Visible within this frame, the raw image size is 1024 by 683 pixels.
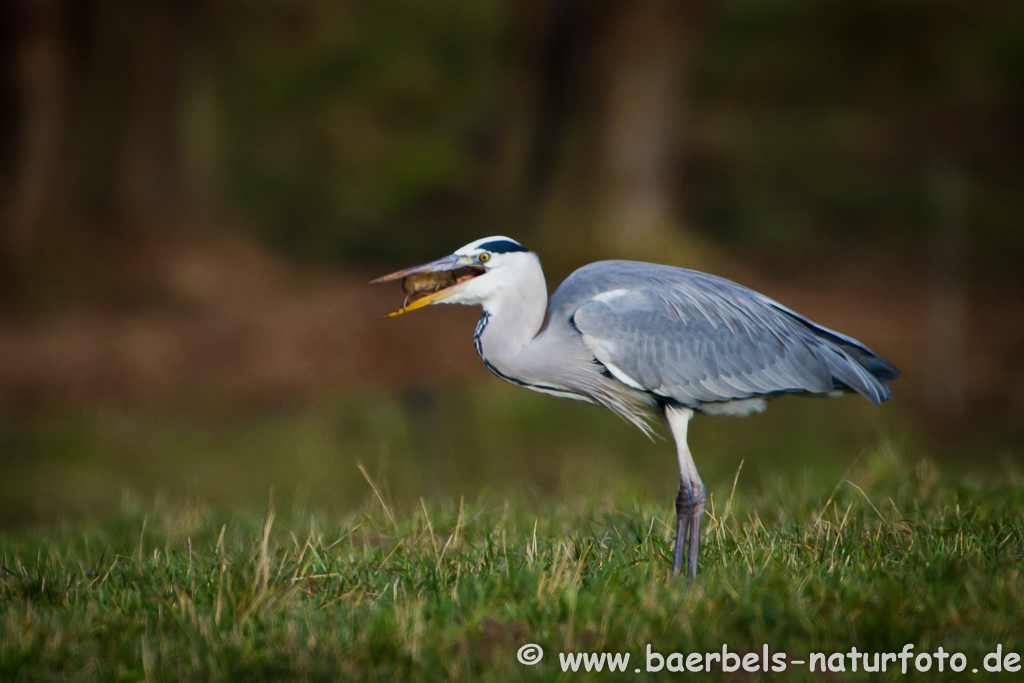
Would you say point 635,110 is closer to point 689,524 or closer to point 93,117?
point 93,117

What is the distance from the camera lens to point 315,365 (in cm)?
1176

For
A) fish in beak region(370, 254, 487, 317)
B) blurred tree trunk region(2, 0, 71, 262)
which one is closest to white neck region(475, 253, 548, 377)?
fish in beak region(370, 254, 487, 317)

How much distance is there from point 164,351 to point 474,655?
30.0ft

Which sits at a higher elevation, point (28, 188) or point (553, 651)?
point (28, 188)

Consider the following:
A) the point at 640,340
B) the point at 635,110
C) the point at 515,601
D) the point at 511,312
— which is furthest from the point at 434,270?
the point at 635,110

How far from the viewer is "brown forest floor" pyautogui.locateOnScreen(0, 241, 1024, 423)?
1114cm

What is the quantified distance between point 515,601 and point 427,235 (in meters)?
12.3

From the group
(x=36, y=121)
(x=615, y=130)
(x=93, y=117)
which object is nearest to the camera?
(x=615, y=130)

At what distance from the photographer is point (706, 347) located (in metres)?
5.05

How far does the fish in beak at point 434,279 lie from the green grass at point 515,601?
110cm

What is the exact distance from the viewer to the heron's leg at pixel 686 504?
14.4 ft

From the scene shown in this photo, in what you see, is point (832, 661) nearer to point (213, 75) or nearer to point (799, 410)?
point (799, 410)

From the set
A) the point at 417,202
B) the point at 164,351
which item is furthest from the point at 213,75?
the point at 164,351

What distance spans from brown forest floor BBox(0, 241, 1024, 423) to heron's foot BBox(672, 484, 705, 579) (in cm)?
668
